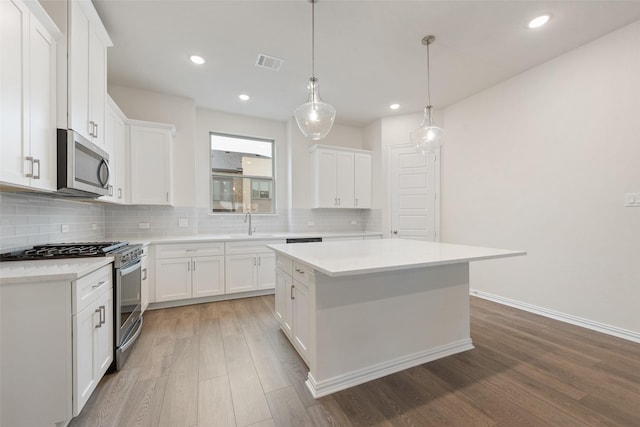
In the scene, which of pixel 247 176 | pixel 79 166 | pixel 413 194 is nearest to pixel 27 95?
pixel 79 166

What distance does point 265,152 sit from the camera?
4.77 m

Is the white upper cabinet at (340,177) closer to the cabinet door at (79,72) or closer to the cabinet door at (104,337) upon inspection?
the cabinet door at (79,72)

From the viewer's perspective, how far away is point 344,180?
4746mm

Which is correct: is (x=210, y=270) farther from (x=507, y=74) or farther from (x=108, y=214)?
(x=507, y=74)

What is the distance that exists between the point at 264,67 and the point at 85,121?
1.88 metres

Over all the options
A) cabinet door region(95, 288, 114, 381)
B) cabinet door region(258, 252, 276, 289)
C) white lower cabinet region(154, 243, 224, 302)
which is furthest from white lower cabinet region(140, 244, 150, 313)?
cabinet door region(258, 252, 276, 289)

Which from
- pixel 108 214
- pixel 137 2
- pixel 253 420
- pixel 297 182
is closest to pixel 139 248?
pixel 108 214

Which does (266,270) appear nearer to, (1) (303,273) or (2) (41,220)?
(1) (303,273)

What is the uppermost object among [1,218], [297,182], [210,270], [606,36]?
[606,36]

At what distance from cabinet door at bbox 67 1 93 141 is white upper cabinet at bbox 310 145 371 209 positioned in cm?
309

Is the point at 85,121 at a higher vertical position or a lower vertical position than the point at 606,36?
lower

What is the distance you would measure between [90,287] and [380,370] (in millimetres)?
2012

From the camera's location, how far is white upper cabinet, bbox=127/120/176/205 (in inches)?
129

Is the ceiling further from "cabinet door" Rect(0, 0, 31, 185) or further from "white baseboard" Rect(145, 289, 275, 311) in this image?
"white baseboard" Rect(145, 289, 275, 311)
